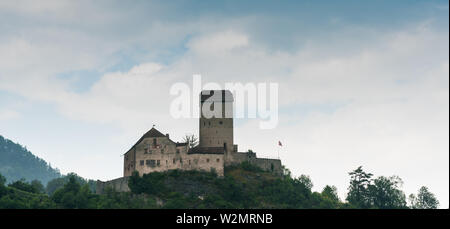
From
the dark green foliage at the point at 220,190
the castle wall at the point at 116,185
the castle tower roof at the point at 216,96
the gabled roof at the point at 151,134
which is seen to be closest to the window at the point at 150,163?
the dark green foliage at the point at 220,190

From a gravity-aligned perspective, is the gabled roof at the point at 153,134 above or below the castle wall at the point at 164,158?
above

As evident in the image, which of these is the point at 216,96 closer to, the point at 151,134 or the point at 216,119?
the point at 216,119

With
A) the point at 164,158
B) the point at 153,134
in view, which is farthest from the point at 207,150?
the point at 153,134

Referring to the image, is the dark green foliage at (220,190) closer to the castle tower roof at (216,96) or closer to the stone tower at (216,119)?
the stone tower at (216,119)

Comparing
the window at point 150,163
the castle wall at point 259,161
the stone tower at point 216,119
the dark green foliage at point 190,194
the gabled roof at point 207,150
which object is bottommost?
the dark green foliage at point 190,194

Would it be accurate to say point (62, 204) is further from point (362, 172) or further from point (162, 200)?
point (362, 172)

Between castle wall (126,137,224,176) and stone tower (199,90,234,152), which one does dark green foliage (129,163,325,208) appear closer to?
castle wall (126,137,224,176)

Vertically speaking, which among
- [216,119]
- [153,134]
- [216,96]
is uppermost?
[216,96]

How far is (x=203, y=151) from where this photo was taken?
99125 mm

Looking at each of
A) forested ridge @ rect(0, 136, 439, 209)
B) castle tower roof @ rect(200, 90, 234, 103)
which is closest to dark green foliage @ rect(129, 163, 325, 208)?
forested ridge @ rect(0, 136, 439, 209)

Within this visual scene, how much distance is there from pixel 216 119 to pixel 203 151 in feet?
25.4

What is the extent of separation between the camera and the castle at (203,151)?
3802 inches

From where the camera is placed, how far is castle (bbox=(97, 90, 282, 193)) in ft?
317
